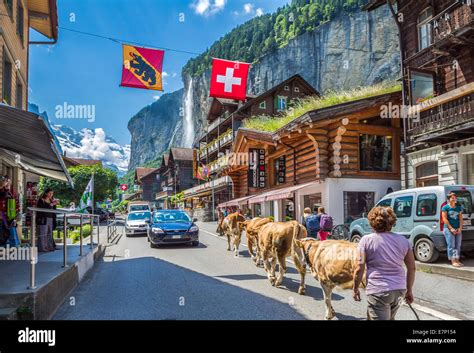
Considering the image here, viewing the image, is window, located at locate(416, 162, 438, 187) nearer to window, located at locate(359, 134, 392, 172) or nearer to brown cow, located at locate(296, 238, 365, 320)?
window, located at locate(359, 134, 392, 172)

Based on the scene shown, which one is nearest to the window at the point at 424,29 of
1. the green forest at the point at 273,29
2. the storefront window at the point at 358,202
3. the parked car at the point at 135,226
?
the storefront window at the point at 358,202

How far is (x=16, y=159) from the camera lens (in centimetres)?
1016

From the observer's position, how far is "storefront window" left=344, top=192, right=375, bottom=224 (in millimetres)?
18688

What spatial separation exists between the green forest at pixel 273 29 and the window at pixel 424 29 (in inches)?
2764

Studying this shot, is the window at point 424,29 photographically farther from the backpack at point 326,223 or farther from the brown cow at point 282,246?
the brown cow at point 282,246

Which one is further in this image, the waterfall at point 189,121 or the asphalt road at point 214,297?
the waterfall at point 189,121

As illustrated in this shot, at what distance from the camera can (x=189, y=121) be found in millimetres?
128125

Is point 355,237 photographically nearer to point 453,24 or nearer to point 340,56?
point 453,24

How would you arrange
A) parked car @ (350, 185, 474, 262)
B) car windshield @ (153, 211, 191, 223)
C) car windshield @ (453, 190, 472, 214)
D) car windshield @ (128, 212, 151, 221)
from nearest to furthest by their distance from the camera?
parked car @ (350, 185, 474, 262)
car windshield @ (453, 190, 472, 214)
car windshield @ (153, 211, 191, 223)
car windshield @ (128, 212, 151, 221)

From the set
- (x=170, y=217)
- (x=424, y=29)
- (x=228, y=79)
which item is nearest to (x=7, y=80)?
(x=170, y=217)

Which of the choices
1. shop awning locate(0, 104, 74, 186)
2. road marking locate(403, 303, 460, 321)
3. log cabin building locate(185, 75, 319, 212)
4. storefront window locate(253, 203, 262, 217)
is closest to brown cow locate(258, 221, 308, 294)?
road marking locate(403, 303, 460, 321)

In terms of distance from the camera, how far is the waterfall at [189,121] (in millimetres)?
116569

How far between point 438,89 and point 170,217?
45.8 feet
